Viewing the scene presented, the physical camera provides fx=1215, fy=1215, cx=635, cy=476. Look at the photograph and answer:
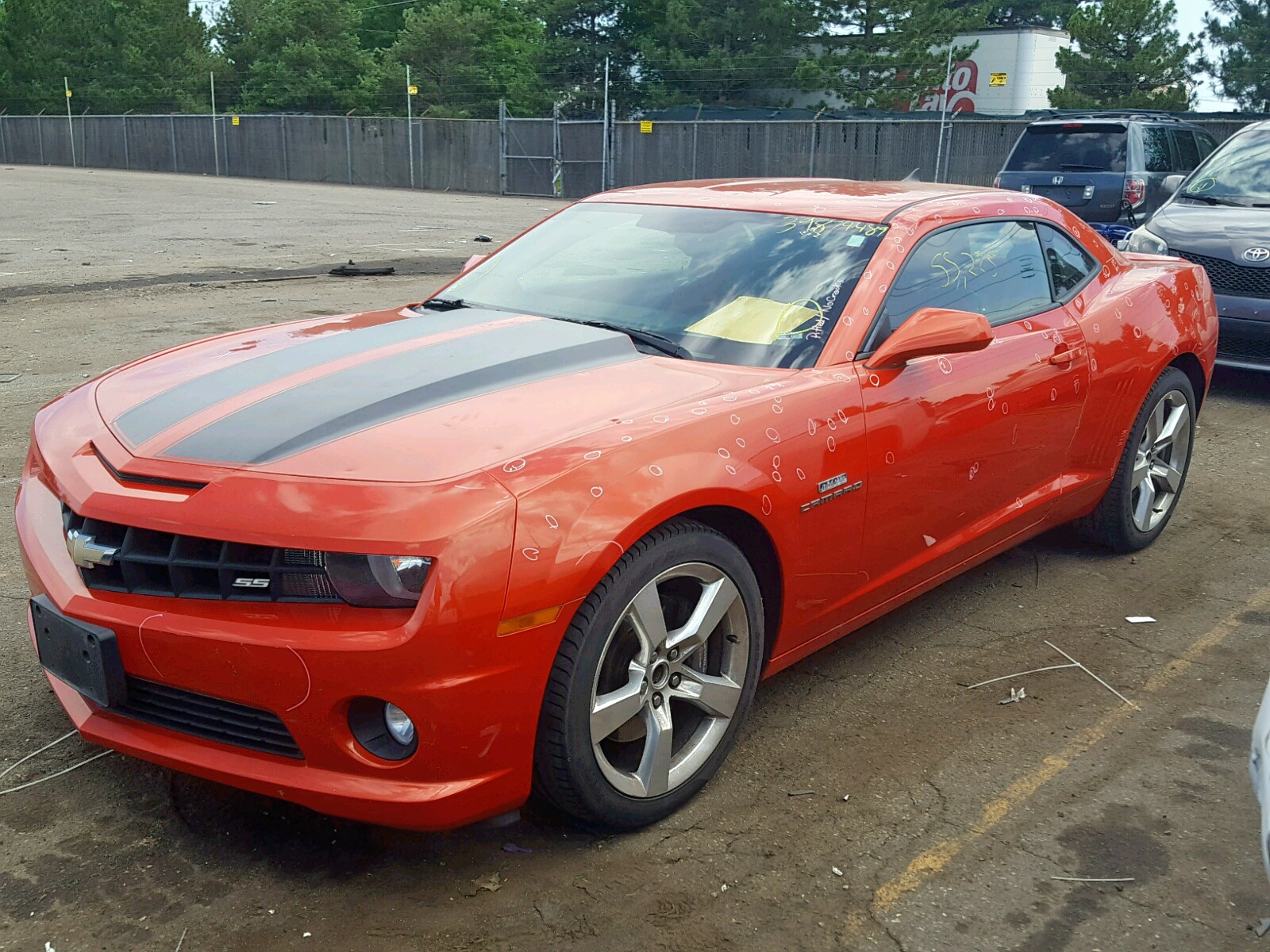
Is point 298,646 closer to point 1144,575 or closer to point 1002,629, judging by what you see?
point 1002,629

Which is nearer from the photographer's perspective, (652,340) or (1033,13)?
(652,340)

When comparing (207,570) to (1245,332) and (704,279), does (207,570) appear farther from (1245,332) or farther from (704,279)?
(1245,332)

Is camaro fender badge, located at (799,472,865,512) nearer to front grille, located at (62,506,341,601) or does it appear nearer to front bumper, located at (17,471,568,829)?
front bumper, located at (17,471,568,829)

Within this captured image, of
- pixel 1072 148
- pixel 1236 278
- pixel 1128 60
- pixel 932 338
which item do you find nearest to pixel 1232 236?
pixel 1236 278

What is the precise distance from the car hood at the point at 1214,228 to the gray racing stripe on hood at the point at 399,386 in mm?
6027

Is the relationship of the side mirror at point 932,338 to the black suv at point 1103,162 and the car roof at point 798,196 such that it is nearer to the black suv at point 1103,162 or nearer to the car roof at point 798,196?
the car roof at point 798,196

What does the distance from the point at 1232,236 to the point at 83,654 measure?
25.3 ft

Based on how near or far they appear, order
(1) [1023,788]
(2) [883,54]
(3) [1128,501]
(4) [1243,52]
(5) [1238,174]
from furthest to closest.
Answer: (2) [883,54] → (4) [1243,52] → (5) [1238,174] → (3) [1128,501] → (1) [1023,788]

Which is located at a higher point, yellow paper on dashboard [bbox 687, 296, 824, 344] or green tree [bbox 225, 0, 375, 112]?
green tree [bbox 225, 0, 375, 112]

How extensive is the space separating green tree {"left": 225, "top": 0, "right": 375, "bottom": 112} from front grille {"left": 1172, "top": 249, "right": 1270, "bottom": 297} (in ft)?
178

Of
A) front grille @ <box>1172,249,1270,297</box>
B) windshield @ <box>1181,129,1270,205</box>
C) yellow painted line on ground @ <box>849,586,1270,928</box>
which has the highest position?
windshield @ <box>1181,129,1270,205</box>

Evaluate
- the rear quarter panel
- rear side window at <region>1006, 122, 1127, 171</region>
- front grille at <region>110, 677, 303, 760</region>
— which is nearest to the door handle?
the rear quarter panel

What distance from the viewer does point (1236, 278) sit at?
7.86 meters

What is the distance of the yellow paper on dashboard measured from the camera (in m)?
3.46
